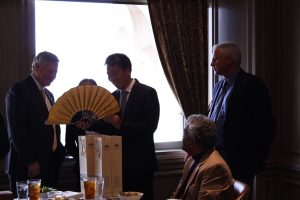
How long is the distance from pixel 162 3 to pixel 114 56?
133cm

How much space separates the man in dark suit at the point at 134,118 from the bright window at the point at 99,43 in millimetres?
1045

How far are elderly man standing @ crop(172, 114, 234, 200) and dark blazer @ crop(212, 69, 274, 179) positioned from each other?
70 cm

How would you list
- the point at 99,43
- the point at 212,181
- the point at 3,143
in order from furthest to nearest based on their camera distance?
the point at 99,43
the point at 3,143
the point at 212,181

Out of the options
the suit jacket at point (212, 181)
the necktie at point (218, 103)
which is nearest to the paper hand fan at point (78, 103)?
the suit jacket at point (212, 181)

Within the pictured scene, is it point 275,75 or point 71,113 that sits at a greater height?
point 275,75

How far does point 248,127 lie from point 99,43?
1.74 meters

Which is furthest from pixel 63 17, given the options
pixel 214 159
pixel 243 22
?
pixel 214 159

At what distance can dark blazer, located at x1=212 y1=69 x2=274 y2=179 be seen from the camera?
3.35 metres

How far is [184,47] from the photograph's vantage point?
180 inches

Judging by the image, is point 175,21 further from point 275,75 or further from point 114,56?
point 114,56

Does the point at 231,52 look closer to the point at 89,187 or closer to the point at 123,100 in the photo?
the point at 123,100

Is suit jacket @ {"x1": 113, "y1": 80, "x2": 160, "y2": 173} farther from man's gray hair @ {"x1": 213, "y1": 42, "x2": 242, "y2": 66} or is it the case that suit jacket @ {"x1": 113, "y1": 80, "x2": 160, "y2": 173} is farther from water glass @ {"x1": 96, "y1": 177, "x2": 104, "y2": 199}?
water glass @ {"x1": 96, "y1": 177, "x2": 104, "y2": 199}

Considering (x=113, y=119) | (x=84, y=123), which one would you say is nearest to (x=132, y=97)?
(x=113, y=119)

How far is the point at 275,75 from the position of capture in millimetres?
4375
